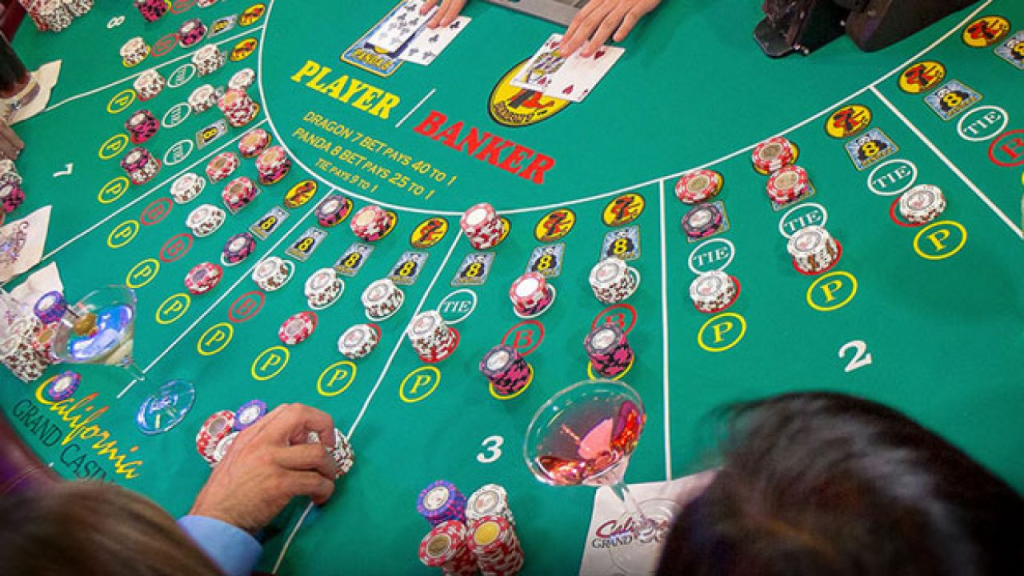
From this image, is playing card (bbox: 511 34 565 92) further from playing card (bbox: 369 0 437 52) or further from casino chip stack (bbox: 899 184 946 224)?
casino chip stack (bbox: 899 184 946 224)

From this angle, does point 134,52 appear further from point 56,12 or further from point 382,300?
point 382,300

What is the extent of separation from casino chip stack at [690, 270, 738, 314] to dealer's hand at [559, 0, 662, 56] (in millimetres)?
1171

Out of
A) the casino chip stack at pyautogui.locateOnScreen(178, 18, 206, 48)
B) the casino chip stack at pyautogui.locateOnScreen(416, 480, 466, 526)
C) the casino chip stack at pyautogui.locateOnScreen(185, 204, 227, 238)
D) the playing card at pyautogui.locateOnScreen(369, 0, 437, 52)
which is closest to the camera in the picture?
the casino chip stack at pyautogui.locateOnScreen(416, 480, 466, 526)

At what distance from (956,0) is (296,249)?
7.07 feet

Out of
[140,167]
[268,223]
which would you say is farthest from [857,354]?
[140,167]

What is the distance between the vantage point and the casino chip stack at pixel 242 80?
3.46 meters

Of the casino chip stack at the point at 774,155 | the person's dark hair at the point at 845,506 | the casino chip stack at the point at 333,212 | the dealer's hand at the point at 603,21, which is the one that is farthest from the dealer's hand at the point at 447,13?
the person's dark hair at the point at 845,506

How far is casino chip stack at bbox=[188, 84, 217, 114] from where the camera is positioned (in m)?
3.49

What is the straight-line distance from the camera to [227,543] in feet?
6.68

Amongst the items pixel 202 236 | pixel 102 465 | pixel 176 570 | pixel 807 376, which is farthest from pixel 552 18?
pixel 176 570

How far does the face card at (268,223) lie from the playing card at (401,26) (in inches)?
34.7

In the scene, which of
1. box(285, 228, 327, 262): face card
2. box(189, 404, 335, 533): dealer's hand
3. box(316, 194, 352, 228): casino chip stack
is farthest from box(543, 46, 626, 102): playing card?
box(189, 404, 335, 533): dealer's hand

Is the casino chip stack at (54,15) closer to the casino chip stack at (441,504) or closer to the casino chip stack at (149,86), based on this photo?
the casino chip stack at (149,86)

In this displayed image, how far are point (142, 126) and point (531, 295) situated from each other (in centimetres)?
215
